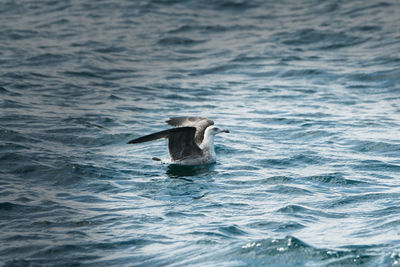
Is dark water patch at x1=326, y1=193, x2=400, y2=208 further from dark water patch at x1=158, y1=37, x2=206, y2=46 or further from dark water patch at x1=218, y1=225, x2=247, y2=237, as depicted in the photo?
dark water patch at x1=158, y1=37, x2=206, y2=46

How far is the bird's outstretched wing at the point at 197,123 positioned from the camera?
43.3ft

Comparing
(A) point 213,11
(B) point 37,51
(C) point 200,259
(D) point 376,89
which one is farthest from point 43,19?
(C) point 200,259

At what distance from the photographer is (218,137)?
14.7 meters

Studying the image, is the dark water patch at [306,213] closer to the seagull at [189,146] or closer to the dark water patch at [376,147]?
the seagull at [189,146]

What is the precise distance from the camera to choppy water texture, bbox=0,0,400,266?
802cm

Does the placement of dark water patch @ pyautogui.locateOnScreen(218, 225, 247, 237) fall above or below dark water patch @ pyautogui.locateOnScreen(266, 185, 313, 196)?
above

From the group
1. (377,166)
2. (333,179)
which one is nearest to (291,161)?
(333,179)

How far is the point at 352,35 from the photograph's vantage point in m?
21.6

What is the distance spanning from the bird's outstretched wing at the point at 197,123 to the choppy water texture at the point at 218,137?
541 millimetres

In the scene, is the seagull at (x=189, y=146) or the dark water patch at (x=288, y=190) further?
the seagull at (x=189, y=146)

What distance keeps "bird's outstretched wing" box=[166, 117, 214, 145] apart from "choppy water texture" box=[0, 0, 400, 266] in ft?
1.78

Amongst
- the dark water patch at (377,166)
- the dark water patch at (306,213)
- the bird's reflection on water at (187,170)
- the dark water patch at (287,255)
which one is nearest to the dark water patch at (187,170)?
the bird's reflection on water at (187,170)

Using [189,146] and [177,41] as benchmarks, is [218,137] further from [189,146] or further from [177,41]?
[177,41]

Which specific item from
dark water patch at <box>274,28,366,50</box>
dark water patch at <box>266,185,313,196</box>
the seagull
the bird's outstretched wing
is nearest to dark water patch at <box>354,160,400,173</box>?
dark water patch at <box>266,185,313,196</box>
